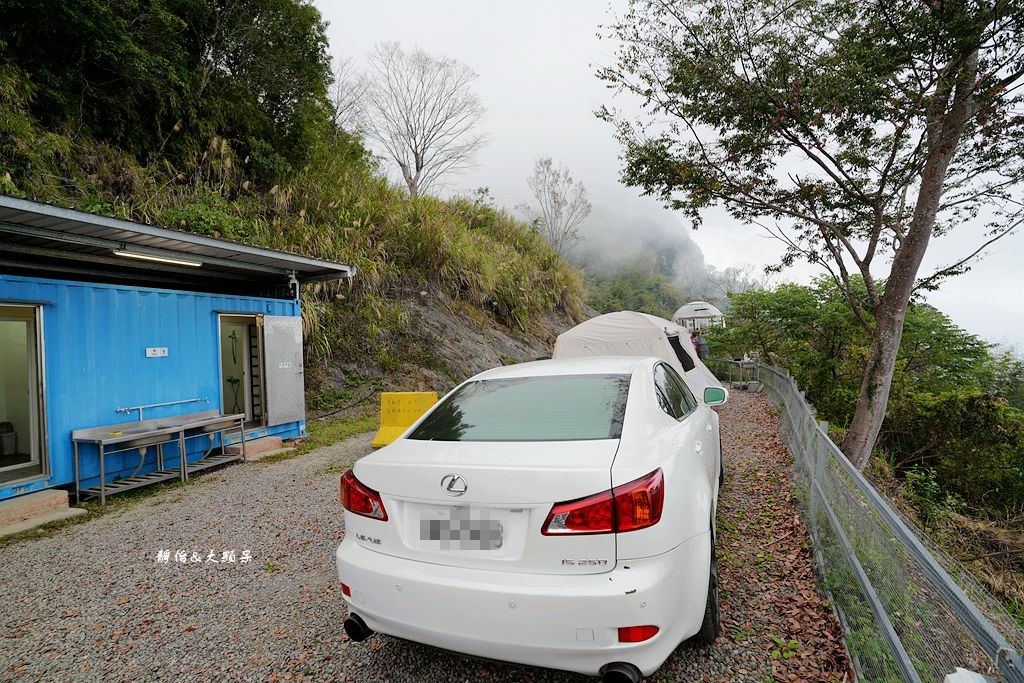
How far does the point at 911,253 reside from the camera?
293 inches

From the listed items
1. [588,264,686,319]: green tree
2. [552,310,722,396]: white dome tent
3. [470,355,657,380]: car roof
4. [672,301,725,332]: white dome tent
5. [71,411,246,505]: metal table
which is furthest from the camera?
[588,264,686,319]: green tree

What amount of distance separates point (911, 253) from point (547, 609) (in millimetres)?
8178

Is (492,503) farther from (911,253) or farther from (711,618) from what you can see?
(911,253)

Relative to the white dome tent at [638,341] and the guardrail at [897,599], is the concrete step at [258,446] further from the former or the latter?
the guardrail at [897,599]

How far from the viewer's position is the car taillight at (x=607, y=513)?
1.95 metres

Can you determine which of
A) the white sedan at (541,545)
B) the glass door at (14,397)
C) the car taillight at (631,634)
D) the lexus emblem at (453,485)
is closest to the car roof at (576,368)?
the white sedan at (541,545)

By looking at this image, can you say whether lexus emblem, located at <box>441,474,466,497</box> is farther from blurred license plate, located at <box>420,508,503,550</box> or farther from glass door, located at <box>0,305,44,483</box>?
glass door, located at <box>0,305,44,483</box>

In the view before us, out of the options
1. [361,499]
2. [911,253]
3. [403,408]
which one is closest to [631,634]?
[361,499]

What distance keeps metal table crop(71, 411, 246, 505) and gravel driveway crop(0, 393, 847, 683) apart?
677 millimetres

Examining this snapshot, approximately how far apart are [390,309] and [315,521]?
9.63 metres

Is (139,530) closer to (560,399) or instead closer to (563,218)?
(560,399)

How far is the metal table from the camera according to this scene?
223 inches

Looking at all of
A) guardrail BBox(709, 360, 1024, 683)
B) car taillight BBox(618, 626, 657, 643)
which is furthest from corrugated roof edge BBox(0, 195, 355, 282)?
guardrail BBox(709, 360, 1024, 683)

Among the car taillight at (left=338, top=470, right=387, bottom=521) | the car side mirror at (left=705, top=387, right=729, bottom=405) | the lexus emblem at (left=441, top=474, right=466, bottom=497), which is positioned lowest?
the car taillight at (left=338, top=470, right=387, bottom=521)
